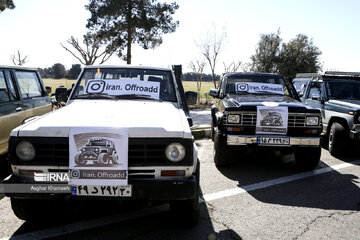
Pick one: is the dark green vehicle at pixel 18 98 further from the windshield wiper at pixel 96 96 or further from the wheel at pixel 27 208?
the wheel at pixel 27 208

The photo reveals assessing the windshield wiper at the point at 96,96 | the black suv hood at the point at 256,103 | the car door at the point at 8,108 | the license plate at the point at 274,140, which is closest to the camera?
the windshield wiper at the point at 96,96

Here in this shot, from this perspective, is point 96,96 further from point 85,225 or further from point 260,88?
point 260,88

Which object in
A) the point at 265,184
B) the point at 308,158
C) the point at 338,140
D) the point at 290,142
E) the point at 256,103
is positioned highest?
the point at 256,103

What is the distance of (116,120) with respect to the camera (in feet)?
9.05

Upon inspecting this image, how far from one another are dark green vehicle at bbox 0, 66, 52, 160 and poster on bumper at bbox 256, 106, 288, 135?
11.8 ft

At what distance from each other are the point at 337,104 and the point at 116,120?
18.5 feet

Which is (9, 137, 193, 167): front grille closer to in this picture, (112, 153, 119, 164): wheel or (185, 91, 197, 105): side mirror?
(112, 153, 119, 164): wheel

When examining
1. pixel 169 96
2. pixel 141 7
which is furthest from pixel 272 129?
pixel 141 7

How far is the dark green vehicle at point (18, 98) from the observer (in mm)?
4695

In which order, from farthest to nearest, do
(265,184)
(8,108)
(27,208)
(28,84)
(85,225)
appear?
(28,84) < (8,108) < (265,184) < (85,225) < (27,208)

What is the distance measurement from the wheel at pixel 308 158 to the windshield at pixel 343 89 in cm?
243

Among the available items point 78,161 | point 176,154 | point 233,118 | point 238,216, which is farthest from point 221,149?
point 78,161

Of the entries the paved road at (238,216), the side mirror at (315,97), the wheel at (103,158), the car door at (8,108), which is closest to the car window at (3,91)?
the car door at (8,108)

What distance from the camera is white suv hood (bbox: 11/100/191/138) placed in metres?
2.57
